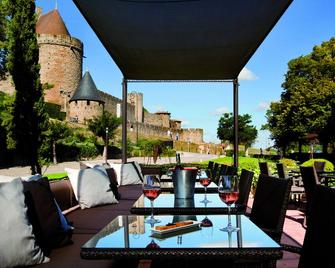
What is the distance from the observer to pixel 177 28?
13.4 ft

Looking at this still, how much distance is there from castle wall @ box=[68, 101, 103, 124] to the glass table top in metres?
36.4

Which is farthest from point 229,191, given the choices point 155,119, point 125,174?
point 155,119

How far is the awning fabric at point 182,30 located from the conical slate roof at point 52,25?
126ft

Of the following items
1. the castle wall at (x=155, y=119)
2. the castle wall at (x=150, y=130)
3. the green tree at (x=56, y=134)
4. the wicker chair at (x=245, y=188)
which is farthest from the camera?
the castle wall at (x=155, y=119)

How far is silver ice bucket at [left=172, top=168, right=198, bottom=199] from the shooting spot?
2750 mm

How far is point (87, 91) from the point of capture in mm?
38469

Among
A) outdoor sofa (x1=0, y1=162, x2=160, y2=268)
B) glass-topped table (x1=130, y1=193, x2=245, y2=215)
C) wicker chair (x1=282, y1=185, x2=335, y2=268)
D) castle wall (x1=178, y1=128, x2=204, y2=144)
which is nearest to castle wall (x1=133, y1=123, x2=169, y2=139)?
castle wall (x1=178, y1=128, x2=204, y2=144)

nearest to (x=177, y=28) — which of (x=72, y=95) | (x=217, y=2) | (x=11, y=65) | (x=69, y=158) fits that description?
(x=217, y=2)

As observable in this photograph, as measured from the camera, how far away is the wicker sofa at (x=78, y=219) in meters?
2.02

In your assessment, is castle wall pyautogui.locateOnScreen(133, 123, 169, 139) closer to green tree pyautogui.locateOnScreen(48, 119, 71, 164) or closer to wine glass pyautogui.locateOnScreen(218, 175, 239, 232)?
green tree pyautogui.locateOnScreen(48, 119, 71, 164)

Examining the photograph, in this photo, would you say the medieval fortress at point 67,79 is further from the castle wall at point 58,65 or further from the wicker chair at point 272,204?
the wicker chair at point 272,204

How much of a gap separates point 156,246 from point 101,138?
99.1 feet

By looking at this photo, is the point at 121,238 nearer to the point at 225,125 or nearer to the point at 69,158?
the point at 69,158

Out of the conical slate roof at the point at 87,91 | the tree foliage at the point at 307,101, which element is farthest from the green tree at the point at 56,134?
the tree foliage at the point at 307,101
